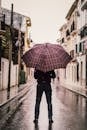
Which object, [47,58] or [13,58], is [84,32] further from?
A: [47,58]

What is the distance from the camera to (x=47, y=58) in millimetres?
14883

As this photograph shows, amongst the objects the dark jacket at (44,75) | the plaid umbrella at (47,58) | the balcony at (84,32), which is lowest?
the dark jacket at (44,75)

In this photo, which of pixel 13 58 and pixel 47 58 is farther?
pixel 13 58

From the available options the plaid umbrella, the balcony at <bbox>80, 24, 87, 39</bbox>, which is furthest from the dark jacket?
the balcony at <bbox>80, 24, 87, 39</bbox>

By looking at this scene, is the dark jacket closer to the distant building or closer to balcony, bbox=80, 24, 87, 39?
the distant building

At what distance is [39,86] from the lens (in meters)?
15.4

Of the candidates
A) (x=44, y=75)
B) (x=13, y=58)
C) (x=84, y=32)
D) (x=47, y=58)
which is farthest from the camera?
(x=84, y=32)

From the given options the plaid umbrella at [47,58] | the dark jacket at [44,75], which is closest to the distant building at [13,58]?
the dark jacket at [44,75]

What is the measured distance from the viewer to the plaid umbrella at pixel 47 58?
48.5 feet

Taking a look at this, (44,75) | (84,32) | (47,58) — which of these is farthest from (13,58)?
(47,58)

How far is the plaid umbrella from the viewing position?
14.8 m

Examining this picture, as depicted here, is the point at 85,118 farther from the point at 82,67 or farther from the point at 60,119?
the point at 82,67

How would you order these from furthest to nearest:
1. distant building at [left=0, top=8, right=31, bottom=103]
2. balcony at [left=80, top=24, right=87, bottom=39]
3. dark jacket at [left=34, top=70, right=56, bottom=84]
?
1. balcony at [left=80, top=24, right=87, bottom=39]
2. distant building at [left=0, top=8, right=31, bottom=103]
3. dark jacket at [left=34, top=70, right=56, bottom=84]

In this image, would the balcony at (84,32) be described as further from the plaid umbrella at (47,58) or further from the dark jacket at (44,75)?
the plaid umbrella at (47,58)
